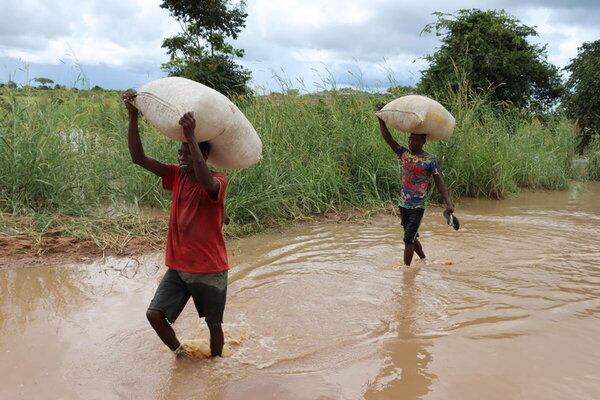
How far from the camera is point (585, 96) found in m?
14.9

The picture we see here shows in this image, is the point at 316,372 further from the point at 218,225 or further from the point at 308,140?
the point at 308,140

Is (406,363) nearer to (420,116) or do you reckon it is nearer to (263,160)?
(420,116)

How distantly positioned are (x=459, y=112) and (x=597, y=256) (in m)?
3.70

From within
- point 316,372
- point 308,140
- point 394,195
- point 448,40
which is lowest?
point 316,372

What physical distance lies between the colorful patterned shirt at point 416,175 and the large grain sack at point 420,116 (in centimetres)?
24

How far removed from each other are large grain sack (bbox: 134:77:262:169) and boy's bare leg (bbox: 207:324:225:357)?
0.94 m

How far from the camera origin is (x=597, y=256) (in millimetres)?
5129

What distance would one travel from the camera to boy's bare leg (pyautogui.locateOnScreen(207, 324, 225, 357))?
106 inches

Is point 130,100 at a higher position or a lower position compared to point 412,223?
higher

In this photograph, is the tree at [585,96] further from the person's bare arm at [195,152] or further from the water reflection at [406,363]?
the person's bare arm at [195,152]

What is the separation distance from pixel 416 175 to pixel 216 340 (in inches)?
98.3

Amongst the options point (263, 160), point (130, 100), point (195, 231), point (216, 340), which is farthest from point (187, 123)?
point (263, 160)

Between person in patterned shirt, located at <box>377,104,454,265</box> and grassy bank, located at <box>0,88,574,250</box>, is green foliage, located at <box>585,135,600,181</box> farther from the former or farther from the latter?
person in patterned shirt, located at <box>377,104,454,265</box>

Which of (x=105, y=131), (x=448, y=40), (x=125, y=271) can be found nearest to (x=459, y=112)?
(x=105, y=131)
